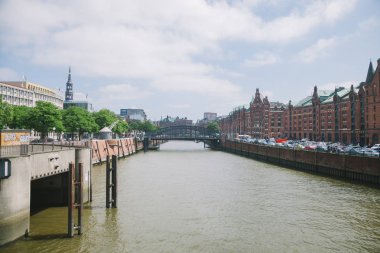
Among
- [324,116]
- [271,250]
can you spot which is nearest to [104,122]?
[324,116]

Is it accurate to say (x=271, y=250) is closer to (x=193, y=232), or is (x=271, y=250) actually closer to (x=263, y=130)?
(x=193, y=232)

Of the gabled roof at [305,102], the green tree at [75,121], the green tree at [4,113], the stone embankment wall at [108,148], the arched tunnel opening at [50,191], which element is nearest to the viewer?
the arched tunnel opening at [50,191]

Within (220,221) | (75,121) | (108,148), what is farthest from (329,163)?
(75,121)

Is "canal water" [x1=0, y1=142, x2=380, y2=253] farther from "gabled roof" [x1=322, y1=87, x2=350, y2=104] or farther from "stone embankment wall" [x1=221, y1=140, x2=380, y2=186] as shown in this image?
"gabled roof" [x1=322, y1=87, x2=350, y2=104]

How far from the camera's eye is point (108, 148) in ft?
283

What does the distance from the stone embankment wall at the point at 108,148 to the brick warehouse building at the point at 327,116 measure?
69.9 meters

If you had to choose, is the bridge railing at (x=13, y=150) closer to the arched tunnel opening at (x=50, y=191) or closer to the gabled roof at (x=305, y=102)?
the arched tunnel opening at (x=50, y=191)

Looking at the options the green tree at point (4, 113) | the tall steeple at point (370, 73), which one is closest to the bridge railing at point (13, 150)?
the green tree at point (4, 113)

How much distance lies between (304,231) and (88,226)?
52.0 ft

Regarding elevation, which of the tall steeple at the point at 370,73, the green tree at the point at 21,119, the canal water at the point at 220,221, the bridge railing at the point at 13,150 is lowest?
the canal water at the point at 220,221

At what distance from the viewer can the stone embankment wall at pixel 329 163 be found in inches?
1820

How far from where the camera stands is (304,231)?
83.5 ft

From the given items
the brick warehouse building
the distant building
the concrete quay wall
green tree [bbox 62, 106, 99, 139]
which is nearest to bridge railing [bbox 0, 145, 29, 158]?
the concrete quay wall

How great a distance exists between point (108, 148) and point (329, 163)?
5191cm
